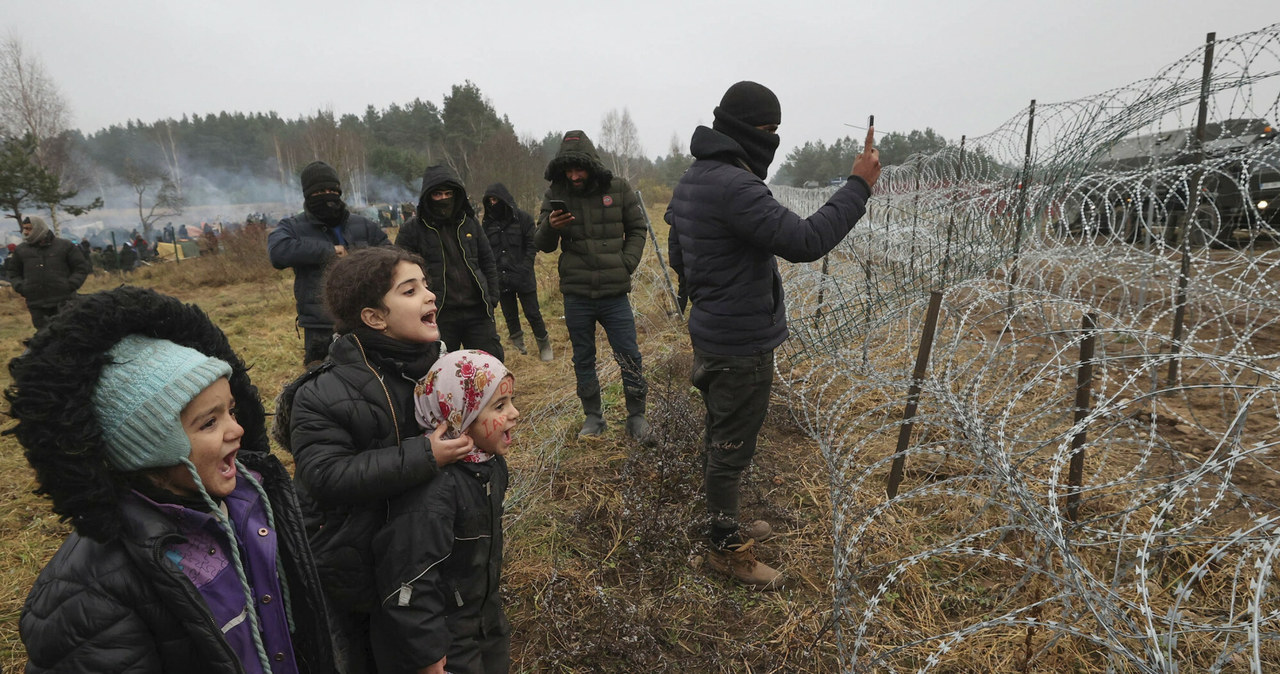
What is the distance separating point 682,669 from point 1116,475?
2.68 metres

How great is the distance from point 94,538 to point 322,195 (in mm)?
3041

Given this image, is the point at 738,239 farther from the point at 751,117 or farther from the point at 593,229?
the point at 593,229

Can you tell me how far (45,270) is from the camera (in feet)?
20.5

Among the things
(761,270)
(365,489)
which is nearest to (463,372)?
(365,489)

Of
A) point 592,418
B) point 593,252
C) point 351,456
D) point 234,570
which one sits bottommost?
point 592,418

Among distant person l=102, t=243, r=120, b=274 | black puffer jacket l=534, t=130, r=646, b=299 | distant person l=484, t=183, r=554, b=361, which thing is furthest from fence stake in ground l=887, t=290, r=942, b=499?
distant person l=102, t=243, r=120, b=274

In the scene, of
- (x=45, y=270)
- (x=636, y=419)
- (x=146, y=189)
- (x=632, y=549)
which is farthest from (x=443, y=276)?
(x=146, y=189)

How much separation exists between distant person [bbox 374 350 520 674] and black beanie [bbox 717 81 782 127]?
52.8 inches

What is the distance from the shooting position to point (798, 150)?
40.2 m

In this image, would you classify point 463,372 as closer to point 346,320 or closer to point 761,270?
point 346,320

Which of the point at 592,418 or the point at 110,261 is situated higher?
the point at 110,261

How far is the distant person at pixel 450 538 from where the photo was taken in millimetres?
1447

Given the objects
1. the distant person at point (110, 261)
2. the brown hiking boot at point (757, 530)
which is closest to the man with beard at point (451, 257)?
the brown hiking boot at point (757, 530)

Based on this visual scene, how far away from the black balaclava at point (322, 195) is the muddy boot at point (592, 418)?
6.27 ft
